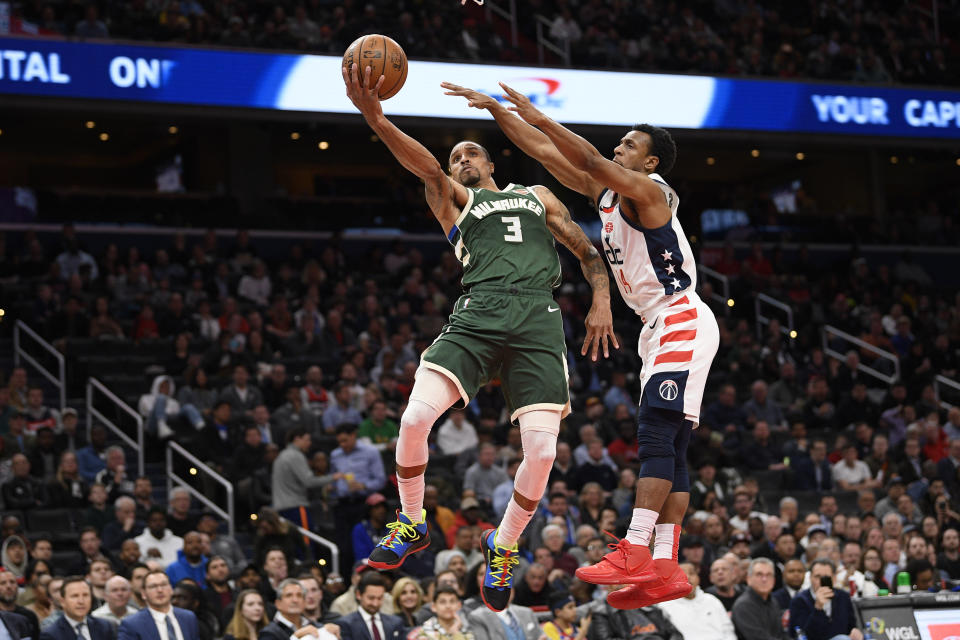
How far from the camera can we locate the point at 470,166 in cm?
714

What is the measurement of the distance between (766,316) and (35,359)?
1243cm

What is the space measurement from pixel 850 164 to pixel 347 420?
17892mm

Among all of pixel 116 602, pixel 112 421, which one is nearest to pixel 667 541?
pixel 116 602

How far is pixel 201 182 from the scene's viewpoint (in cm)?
2553

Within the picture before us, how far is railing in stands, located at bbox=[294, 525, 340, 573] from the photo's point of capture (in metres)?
13.1

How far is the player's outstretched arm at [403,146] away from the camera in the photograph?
21.3ft

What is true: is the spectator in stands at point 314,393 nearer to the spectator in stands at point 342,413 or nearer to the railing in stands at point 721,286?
the spectator in stands at point 342,413

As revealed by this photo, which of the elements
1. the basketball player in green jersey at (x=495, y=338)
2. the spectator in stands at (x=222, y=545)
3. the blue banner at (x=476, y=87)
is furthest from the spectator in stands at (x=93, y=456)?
the basketball player in green jersey at (x=495, y=338)

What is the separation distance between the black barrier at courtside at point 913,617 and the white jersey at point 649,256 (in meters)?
5.39

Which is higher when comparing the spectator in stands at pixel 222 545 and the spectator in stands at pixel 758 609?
the spectator in stands at pixel 222 545

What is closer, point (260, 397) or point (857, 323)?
point (260, 397)

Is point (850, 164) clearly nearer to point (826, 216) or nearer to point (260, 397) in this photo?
point (826, 216)

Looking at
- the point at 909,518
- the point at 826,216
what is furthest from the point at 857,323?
the point at 909,518

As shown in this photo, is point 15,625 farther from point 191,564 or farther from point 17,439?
point 17,439
